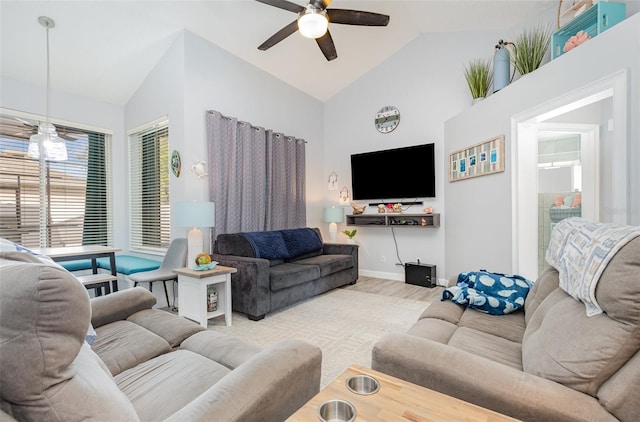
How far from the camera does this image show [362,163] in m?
5.14

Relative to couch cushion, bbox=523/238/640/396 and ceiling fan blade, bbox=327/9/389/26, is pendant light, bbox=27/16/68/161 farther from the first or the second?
couch cushion, bbox=523/238/640/396

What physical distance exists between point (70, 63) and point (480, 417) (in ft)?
16.1

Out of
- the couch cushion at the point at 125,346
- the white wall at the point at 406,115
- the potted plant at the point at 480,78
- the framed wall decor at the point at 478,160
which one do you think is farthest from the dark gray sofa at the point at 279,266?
the potted plant at the point at 480,78

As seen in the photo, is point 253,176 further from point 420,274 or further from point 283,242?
point 420,274

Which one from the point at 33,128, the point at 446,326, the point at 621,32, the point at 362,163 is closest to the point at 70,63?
the point at 33,128

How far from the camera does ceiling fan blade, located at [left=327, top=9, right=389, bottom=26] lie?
106 inches

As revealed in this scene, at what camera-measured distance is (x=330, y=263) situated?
3.99m

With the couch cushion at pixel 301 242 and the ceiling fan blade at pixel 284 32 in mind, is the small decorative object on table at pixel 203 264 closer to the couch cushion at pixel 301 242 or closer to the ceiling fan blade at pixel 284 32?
the couch cushion at pixel 301 242

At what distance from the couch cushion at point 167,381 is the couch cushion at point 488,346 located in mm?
1090

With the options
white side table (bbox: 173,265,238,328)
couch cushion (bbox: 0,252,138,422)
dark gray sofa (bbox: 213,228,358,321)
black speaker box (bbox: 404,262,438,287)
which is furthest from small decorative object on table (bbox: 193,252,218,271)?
black speaker box (bbox: 404,262,438,287)

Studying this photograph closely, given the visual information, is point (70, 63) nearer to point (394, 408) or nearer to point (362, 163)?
point (362, 163)

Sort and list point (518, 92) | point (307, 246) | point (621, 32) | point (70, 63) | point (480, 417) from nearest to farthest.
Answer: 1. point (480, 417)
2. point (621, 32)
3. point (518, 92)
4. point (70, 63)
5. point (307, 246)

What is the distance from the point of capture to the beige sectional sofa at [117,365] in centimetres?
56

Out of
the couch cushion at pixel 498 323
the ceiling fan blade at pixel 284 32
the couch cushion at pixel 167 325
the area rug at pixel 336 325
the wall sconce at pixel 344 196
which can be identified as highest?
the ceiling fan blade at pixel 284 32
